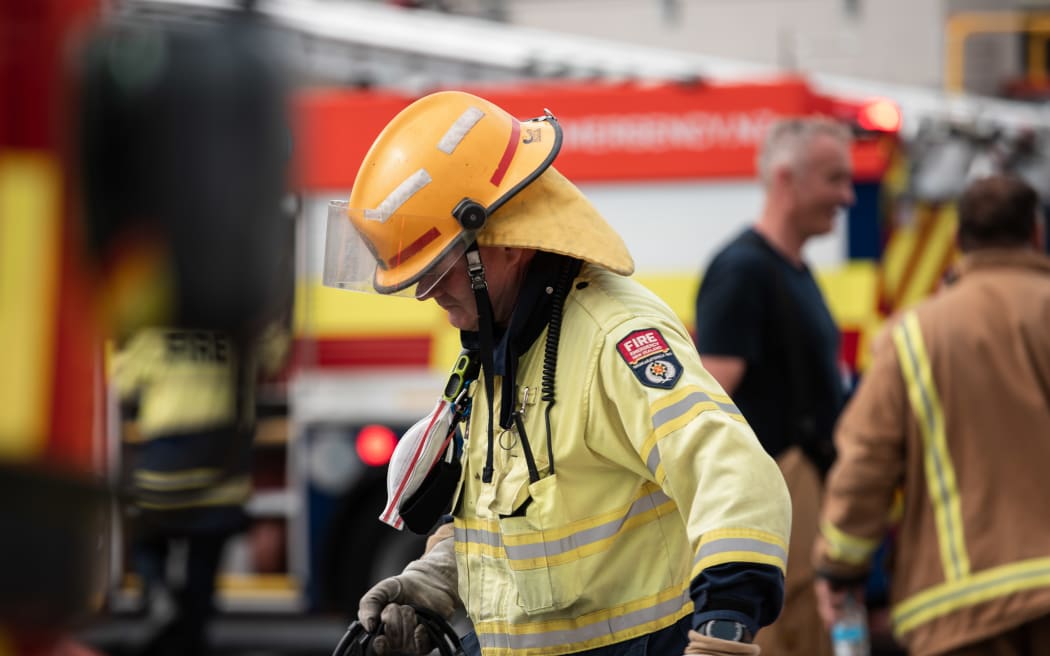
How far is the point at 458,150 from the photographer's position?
89.0 inches

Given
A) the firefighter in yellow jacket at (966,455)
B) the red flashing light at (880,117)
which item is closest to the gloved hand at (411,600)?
the firefighter in yellow jacket at (966,455)

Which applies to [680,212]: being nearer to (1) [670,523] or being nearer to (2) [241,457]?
(1) [670,523]

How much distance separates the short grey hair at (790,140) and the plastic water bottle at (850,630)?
124 cm

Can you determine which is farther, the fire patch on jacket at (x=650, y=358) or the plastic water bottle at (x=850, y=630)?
the plastic water bottle at (x=850, y=630)

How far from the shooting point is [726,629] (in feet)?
6.40

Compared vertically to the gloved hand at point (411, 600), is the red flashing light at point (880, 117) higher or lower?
higher

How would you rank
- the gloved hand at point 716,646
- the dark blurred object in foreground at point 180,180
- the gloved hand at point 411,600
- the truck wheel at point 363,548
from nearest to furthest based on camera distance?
the dark blurred object in foreground at point 180,180
the gloved hand at point 716,646
the gloved hand at point 411,600
the truck wheel at point 363,548

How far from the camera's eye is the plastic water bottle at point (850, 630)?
3.93 meters

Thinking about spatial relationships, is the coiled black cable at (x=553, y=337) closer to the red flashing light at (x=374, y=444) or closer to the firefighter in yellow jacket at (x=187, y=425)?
the firefighter in yellow jacket at (x=187, y=425)

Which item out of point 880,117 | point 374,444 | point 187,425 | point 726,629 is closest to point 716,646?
point 726,629

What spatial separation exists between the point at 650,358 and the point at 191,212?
121cm

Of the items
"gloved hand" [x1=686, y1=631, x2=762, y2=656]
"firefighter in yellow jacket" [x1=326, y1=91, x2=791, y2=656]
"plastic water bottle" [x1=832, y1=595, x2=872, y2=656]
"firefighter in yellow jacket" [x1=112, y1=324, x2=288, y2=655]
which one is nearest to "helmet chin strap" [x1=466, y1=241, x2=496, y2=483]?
"firefighter in yellow jacket" [x1=326, y1=91, x2=791, y2=656]

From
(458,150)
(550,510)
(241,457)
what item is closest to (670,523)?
(550,510)

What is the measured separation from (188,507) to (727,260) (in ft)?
9.48
